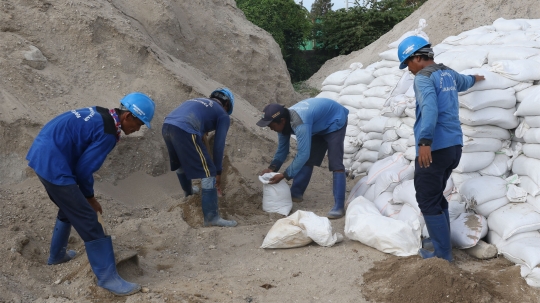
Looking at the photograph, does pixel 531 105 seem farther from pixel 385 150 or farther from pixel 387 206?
pixel 385 150

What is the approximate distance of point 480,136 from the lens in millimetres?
4488

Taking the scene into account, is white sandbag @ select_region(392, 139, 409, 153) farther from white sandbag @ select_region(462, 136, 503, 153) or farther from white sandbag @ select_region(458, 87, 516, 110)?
white sandbag @ select_region(458, 87, 516, 110)

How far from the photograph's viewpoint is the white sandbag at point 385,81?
245 inches

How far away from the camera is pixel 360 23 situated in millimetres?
14750

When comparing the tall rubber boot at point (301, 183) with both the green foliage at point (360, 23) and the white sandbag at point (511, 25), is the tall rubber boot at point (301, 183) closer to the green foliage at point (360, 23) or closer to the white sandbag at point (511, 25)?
the white sandbag at point (511, 25)

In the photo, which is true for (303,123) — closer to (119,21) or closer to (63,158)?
(63,158)

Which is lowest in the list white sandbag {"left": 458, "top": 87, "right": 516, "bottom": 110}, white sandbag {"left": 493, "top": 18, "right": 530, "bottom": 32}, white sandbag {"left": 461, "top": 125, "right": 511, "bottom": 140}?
→ white sandbag {"left": 461, "top": 125, "right": 511, "bottom": 140}

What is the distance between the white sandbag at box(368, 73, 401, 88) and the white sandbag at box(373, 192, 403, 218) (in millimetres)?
1841

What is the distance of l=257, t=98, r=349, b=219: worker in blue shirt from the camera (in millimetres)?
4797

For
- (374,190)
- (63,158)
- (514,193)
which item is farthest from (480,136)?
(63,158)

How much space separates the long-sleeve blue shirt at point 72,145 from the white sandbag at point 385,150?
121 inches

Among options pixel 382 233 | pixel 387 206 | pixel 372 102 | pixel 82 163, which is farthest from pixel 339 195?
pixel 82 163

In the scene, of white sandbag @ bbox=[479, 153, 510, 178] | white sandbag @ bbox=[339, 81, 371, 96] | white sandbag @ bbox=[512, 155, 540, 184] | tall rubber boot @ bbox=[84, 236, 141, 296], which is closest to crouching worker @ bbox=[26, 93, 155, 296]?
tall rubber boot @ bbox=[84, 236, 141, 296]

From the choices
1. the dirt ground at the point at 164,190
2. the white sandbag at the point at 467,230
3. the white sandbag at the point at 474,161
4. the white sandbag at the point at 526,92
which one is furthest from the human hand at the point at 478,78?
the dirt ground at the point at 164,190
